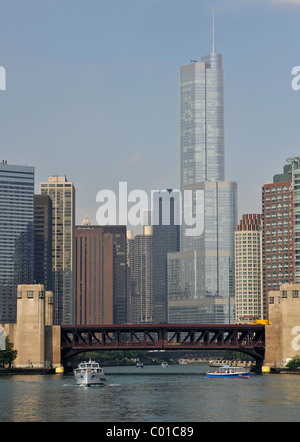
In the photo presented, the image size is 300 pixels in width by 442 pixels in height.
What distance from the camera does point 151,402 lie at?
14650 cm

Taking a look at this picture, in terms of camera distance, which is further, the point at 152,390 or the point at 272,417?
the point at 152,390

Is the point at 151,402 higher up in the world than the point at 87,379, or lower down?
higher up

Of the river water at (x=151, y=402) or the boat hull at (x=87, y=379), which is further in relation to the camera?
the boat hull at (x=87, y=379)

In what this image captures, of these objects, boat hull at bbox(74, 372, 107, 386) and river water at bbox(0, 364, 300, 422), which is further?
boat hull at bbox(74, 372, 107, 386)

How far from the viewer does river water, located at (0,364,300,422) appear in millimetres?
123250

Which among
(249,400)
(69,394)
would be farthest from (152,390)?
(249,400)

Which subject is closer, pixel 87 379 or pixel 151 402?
pixel 151 402

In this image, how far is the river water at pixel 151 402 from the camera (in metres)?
123
